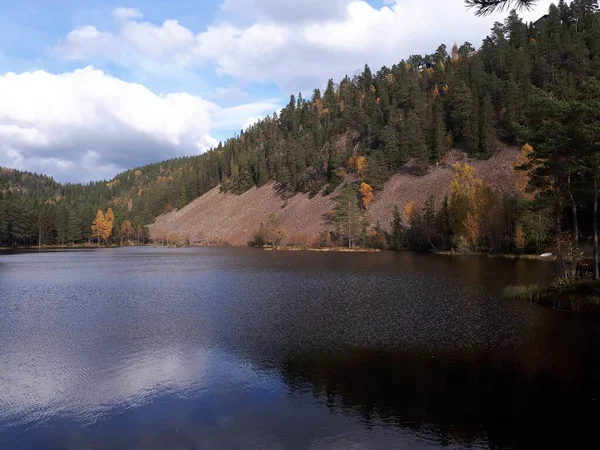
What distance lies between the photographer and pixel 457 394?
16.3 metres

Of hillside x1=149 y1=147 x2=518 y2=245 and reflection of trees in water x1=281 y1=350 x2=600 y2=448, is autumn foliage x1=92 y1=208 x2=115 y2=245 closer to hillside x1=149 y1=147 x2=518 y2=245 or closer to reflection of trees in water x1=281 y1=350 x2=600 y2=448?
hillside x1=149 y1=147 x2=518 y2=245

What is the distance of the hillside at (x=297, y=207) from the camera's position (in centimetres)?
11575

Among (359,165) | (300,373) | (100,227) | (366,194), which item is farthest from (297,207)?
(300,373)

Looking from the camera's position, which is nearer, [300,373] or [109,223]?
[300,373]

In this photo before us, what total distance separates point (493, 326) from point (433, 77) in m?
165

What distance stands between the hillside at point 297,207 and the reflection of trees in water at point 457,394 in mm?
90194

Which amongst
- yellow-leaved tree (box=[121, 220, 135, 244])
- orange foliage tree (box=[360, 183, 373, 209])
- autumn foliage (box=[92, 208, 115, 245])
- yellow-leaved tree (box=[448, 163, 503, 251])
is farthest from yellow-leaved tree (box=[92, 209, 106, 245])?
yellow-leaved tree (box=[448, 163, 503, 251])

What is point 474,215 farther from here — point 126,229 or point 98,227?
point 126,229

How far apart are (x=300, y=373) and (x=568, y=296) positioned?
2416 cm

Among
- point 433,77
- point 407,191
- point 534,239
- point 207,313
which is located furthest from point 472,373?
point 433,77

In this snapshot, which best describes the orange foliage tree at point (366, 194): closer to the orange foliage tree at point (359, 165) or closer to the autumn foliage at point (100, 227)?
the orange foliage tree at point (359, 165)

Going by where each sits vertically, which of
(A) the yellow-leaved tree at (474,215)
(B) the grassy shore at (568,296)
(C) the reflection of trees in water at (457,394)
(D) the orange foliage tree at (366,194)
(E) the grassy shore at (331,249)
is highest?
(D) the orange foliage tree at (366,194)

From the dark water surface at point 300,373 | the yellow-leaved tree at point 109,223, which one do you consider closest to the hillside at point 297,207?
the yellow-leaved tree at point 109,223

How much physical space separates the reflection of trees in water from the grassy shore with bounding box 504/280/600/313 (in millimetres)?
13864
